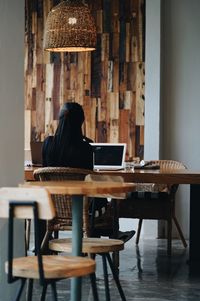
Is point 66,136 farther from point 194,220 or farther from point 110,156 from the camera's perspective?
point 194,220

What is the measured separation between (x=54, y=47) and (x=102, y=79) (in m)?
2.48

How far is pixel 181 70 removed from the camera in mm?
8359

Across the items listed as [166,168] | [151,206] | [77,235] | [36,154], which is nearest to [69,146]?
[36,154]

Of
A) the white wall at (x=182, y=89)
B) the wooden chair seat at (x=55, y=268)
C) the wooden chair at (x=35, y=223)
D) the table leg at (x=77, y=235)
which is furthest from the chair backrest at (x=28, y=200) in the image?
the white wall at (x=182, y=89)

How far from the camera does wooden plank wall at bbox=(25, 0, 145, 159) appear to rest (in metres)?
8.65

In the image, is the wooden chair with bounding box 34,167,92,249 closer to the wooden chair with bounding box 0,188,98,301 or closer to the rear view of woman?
the rear view of woman

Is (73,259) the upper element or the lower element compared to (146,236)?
upper

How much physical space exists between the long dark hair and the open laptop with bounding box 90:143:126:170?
1.04 m

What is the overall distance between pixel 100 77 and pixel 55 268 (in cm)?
559

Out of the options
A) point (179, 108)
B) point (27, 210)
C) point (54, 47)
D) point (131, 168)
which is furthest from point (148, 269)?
point (27, 210)

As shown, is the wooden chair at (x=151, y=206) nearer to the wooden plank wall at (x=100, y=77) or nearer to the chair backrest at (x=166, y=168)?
the chair backrest at (x=166, y=168)

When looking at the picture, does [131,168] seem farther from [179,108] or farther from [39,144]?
[179,108]

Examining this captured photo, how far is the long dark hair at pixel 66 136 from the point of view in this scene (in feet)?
18.4

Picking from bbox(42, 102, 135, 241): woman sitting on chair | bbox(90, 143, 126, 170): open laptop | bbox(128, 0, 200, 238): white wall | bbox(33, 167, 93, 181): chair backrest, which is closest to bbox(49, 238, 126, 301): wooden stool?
bbox(33, 167, 93, 181): chair backrest
